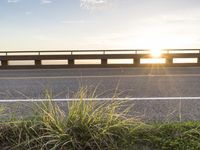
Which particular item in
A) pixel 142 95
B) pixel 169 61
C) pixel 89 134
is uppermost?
pixel 169 61

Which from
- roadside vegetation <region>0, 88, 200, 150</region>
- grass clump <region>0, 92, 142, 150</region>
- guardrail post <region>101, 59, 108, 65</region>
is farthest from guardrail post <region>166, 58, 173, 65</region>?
grass clump <region>0, 92, 142, 150</region>

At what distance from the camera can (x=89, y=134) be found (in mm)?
4625

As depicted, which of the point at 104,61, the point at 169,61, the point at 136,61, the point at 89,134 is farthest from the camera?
the point at 169,61

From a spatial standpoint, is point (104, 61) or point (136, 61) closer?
point (104, 61)

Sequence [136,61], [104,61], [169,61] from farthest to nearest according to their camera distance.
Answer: [169,61] → [136,61] → [104,61]

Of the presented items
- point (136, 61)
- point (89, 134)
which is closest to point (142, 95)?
point (89, 134)

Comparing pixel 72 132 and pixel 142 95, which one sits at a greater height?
pixel 72 132

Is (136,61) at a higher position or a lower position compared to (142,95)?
higher

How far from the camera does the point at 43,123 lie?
195 inches

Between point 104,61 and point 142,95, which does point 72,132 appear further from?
point 104,61

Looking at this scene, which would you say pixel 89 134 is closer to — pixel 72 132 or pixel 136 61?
pixel 72 132

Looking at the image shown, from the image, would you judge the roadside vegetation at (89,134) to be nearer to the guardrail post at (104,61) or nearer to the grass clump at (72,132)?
the grass clump at (72,132)

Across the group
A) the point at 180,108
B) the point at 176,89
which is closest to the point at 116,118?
the point at 180,108

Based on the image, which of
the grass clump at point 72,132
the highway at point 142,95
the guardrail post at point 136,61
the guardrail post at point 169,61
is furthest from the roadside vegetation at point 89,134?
the guardrail post at point 169,61
